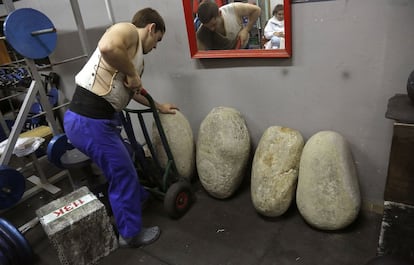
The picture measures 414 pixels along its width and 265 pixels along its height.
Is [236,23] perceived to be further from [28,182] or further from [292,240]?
[28,182]

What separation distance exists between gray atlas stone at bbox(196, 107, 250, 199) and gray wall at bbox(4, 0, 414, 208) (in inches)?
5.1

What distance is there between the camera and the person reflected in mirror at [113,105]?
169cm

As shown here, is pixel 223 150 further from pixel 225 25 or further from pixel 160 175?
pixel 225 25

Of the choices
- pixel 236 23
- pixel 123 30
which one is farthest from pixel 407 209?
pixel 123 30

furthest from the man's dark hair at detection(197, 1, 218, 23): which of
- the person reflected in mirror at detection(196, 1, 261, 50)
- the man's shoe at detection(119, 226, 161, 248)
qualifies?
the man's shoe at detection(119, 226, 161, 248)

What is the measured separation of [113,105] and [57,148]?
78cm

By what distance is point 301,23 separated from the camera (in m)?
1.74

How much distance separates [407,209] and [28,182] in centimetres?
317

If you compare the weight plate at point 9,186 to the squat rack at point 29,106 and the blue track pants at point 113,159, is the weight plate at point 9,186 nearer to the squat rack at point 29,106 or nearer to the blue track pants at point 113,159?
the squat rack at point 29,106

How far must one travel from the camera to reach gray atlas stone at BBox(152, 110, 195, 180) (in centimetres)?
232

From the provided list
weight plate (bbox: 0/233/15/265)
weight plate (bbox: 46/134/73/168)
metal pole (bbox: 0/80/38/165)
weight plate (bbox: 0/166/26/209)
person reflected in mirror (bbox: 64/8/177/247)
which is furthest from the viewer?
weight plate (bbox: 46/134/73/168)

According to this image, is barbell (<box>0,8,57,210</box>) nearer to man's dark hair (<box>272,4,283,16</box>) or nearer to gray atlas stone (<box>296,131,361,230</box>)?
man's dark hair (<box>272,4,283,16</box>)

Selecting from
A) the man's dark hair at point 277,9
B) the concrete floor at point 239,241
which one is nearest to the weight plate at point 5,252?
the concrete floor at point 239,241

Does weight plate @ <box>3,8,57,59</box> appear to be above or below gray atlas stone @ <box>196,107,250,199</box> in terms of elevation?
above
